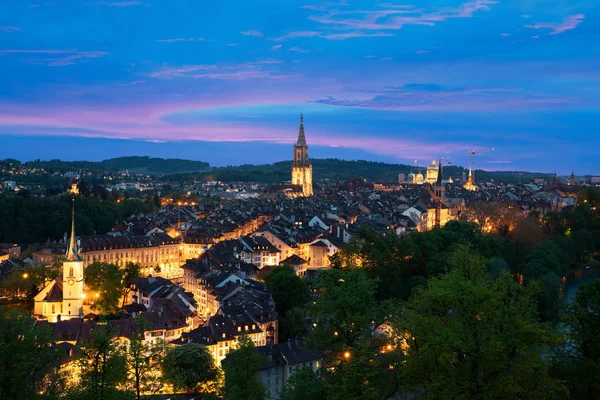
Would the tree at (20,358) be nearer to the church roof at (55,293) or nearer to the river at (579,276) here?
the church roof at (55,293)

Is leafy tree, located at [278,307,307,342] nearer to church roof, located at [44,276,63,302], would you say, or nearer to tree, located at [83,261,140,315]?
tree, located at [83,261,140,315]

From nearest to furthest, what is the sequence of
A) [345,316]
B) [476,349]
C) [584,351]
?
[476,349] < [345,316] < [584,351]

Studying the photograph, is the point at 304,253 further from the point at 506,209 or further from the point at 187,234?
the point at 506,209

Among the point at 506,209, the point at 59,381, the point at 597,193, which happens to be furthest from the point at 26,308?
the point at 597,193

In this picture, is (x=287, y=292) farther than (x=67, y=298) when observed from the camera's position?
Yes

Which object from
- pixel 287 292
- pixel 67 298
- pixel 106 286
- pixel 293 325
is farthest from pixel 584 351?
pixel 106 286

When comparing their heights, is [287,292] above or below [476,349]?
below

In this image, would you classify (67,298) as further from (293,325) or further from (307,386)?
(307,386)
